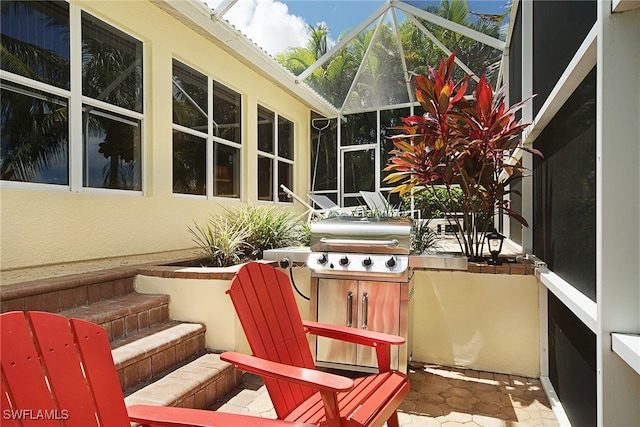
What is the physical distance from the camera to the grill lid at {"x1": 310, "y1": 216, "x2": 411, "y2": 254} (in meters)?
2.90

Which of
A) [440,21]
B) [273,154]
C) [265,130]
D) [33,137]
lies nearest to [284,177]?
[273,154]

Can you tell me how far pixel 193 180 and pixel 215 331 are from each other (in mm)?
3302

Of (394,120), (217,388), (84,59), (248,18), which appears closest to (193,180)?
(84,59)

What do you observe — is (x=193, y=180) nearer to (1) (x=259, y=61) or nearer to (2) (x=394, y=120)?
(1) (x=259, y=61)

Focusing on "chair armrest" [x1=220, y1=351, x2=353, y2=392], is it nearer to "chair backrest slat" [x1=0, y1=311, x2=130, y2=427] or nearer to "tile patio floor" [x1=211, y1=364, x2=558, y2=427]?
"chair backrest slat" [x1=0, y1=311, x2=130, y2=427]

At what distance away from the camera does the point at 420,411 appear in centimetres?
260

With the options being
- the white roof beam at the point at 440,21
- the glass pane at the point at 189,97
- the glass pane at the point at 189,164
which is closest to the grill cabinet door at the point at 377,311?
the glass pane at the point at 189,164

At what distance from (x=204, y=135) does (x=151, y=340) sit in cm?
408

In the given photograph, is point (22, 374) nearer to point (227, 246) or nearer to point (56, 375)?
point (56, 375)

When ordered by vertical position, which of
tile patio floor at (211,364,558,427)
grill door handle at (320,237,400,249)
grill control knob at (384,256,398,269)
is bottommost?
tile patio floor at (211,364,558,427)

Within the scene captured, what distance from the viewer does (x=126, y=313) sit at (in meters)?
2.80

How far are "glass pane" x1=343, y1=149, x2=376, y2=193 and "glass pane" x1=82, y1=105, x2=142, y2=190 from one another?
20.5 feet

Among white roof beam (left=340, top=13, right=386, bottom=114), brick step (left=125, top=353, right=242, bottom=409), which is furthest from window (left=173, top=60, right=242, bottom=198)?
brick step (left=125, top=353, right=242, bottom=409)

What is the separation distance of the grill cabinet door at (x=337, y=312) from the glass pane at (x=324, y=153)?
724 cm
